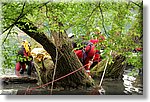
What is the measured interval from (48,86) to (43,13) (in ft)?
2.02

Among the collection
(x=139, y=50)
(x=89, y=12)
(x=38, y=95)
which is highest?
(x=89, y=12)

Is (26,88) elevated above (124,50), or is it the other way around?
(124,50)

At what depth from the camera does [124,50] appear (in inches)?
197

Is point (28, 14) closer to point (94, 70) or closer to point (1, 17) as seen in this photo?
point (1, 17)

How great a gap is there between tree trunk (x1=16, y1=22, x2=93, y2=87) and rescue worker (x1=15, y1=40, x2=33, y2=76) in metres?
0.10

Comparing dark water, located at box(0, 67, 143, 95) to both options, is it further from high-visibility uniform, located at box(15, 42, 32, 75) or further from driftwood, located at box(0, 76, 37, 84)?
high-visibility uniform, located at box(15, 42, 32, 75)

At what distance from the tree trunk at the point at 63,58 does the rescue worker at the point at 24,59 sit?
10cm

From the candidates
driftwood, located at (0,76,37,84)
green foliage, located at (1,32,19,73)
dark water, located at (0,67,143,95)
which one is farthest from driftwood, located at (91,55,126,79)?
green foliage, located at (1,32,19,73)

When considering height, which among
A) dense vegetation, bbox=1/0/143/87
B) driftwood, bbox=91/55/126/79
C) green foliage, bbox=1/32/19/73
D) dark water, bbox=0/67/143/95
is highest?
dense vegetation, bbox=1/0/143/87

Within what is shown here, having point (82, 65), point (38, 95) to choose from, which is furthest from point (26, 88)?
point (82, 65)

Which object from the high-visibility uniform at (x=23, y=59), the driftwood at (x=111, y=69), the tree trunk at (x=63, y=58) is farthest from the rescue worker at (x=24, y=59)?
the driftwood at (x=111, y=69)

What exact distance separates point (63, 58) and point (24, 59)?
0.33 meters

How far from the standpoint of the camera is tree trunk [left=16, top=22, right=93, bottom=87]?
496 centimetres

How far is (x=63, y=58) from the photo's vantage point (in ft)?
16.4
